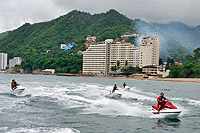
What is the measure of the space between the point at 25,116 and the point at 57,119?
2452 millimetres

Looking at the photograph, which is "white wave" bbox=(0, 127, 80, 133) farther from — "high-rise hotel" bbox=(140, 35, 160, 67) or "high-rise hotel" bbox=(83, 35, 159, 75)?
"high-rise hotel" bbox=(83, 35, 159, 75)

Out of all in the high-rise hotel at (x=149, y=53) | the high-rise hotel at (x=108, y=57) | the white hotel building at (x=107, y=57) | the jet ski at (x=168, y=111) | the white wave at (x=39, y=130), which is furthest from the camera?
the white hotel building at (x=107, y=57)

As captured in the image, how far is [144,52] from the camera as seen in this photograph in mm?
179750

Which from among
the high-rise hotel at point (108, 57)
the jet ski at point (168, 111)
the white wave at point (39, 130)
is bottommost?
the white wave at point (39, 130)

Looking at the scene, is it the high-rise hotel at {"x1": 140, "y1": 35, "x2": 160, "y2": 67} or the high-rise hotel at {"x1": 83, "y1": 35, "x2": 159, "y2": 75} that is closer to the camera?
the high-rise hotel at {"x1": 140, "y1": 35, "x2": 160, "y2": 67}

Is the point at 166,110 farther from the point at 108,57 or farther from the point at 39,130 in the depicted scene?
the point at 108,57

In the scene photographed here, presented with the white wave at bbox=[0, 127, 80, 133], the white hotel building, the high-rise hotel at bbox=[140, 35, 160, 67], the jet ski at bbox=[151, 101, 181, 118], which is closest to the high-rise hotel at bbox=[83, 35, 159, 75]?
the white hotel building

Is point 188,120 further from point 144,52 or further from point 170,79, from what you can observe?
point 144,52

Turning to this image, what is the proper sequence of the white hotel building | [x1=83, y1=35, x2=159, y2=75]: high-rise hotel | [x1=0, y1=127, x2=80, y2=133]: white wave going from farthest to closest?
the white hotel building < [x1=83, y1=35, x2=159, y2=75]: high-rise hotel < [x1=0, y1=127, x2=80, y2=133]: white wave

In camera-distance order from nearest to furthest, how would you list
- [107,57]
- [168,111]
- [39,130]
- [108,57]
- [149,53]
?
[39,130] → [168,111] → [149,53] → [107,57] → [108,57]

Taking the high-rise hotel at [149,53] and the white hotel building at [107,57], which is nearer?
the high-rise hotel at [149,53]

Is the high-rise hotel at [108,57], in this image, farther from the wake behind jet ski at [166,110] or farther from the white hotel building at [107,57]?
the wake behind jet ski at [166,110]

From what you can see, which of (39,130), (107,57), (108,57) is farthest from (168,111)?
(108,57)

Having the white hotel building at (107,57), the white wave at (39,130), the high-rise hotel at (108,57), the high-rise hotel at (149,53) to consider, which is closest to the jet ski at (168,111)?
the white wave at (39,130)
